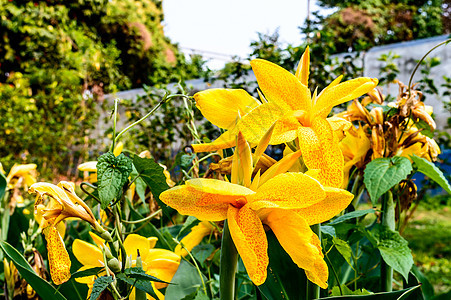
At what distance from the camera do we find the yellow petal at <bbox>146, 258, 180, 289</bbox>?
24.9 inches

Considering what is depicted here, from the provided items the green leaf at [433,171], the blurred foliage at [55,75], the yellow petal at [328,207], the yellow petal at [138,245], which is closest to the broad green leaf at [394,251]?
the green leaf at [433,171]

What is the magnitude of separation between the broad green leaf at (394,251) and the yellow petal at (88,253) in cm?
50

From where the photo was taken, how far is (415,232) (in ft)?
14.2

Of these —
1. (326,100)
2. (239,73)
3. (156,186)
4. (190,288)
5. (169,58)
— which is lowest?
(190,288)

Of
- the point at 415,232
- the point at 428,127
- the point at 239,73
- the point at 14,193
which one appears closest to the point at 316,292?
the point at 428,127

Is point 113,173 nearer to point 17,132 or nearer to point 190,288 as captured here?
point 190,288

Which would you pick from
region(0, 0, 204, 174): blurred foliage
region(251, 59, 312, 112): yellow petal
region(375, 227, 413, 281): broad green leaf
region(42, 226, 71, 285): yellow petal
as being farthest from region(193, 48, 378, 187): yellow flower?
Result: region(0, 0, 204, 174): blurred foliage

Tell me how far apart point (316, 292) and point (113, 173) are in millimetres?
305

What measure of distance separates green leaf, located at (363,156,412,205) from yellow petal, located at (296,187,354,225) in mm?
288

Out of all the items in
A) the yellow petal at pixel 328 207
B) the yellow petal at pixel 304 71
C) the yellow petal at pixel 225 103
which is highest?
the yellow petal at pixel 304 71

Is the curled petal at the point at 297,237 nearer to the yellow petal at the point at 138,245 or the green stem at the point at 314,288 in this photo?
the green stem at the point at 314,288

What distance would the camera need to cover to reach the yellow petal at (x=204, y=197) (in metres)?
0.39

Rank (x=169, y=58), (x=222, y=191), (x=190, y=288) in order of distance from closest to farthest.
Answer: (x=222, y=191) < (x=190, y=288) < (x=169, y=58)

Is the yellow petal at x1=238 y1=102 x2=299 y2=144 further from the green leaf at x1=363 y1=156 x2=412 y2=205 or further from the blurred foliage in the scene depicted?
the blurred foliage
